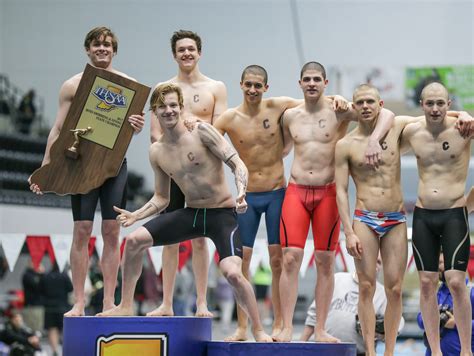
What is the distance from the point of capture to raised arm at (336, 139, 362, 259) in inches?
297

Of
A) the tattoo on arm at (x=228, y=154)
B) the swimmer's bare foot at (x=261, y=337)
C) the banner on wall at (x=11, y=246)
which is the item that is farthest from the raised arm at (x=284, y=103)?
the banner on wall at (x=11, y=246)

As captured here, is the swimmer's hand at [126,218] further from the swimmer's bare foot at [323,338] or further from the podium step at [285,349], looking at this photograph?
the swimmer's bare foot at [323,338]

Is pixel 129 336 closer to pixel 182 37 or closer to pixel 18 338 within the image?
pixel 182 37

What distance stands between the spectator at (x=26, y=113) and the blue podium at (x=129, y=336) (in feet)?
46.8

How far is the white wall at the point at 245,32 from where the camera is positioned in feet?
65.3

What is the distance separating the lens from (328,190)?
791 centimetres

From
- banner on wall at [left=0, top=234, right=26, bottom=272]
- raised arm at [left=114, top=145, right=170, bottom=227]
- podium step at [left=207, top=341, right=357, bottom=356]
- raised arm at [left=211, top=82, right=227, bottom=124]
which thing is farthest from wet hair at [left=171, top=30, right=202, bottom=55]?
banner on wall at [left=0, top=234, right=26, bottom=272]

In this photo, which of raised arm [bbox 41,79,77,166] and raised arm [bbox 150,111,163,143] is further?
raised arm [bbox 150,111,163,143]

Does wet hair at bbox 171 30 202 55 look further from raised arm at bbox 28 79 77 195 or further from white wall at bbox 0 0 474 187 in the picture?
white wall at bbox 0 0 474 187

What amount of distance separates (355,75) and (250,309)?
43.6 ft

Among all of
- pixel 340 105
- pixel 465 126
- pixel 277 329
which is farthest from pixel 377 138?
pixel 277 329

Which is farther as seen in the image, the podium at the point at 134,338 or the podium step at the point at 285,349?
the podium at the point at 134,338

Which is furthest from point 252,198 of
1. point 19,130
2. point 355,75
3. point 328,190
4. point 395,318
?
point 19,130

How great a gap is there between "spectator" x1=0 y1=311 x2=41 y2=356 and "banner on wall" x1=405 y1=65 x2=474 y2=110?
33.3 feet
